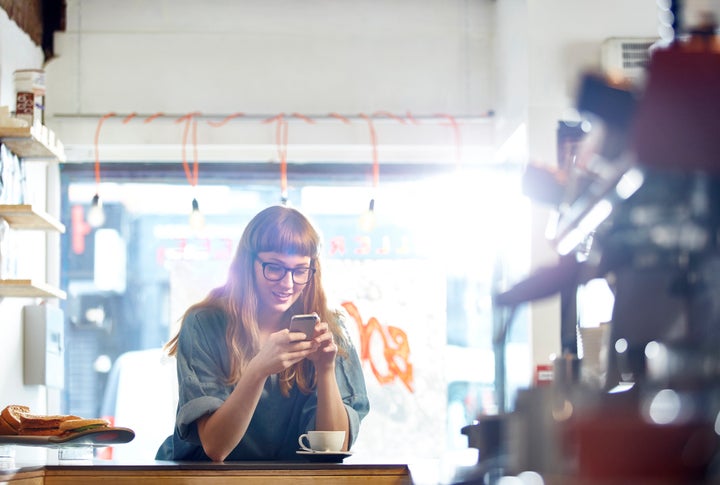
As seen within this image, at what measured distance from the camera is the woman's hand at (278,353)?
306 cm

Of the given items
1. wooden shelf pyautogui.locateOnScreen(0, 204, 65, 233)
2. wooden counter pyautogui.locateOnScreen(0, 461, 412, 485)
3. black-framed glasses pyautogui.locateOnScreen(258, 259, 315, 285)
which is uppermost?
wooden shelf pyautogui.locateOnScreen(0, 204, 65, 233)

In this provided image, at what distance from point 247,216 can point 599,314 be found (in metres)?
2.29

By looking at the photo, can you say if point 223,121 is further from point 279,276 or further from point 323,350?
point 323,350

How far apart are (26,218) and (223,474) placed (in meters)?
2.11

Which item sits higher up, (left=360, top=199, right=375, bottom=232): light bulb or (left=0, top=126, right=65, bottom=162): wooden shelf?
(left=0, top=126, right=65, bottom=162): wooden shelf

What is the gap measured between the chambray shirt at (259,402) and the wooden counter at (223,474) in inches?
13.3

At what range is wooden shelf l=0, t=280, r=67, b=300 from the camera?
14.1ft

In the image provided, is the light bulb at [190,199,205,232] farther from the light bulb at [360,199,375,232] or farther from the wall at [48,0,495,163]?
the light bulb at [360,199,375,232]

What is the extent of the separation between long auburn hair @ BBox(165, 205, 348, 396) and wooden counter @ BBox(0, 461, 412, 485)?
1.61 feet

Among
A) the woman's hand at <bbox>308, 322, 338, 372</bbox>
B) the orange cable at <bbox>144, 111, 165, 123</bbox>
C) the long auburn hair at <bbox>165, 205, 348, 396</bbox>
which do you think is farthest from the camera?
the orange cable at <bbox>144, 111, 165, 123</bbox>

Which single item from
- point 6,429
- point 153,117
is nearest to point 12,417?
point 6,429

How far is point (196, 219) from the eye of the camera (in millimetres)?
5316

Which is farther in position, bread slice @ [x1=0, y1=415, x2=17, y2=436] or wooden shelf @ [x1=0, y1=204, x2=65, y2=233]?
wooden shelf @ [x1=0, y1=204, x2=65, y2=233]

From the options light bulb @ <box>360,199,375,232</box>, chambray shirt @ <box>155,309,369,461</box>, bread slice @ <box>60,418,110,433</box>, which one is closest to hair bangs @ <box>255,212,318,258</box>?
chambray shirt @ <box>155,309,369,461</box>
